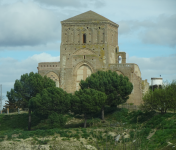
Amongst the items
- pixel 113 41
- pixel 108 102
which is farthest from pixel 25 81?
pixel 113 41

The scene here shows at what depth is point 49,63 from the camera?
193 feet

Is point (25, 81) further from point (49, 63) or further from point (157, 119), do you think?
point (157, 119)

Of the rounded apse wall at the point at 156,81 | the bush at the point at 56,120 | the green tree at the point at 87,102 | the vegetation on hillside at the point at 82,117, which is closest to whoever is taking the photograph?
the vegetation on hillside at the point at 82,117

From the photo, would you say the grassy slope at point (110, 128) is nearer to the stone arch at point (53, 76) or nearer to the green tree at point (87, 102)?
the green tree at point (87, 102)

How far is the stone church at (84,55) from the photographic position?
5756 centimetres

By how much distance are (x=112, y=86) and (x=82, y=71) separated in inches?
337

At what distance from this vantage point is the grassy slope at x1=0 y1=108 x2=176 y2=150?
119ft

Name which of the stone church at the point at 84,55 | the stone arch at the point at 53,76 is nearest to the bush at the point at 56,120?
the stone church at the point at 84,55

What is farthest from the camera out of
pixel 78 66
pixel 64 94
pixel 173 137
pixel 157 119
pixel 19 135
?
pixel 78 66

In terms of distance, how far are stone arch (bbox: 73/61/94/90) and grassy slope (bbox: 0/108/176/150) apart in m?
7.72

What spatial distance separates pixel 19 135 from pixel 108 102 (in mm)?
13829

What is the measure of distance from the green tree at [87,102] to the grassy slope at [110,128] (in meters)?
1.56

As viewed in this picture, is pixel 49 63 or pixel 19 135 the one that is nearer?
pixel 19 135

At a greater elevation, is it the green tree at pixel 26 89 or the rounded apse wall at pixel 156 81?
the rounded apse wall at pixel 156 81
